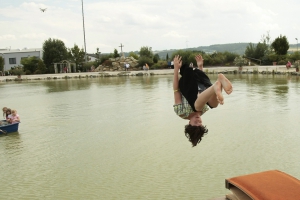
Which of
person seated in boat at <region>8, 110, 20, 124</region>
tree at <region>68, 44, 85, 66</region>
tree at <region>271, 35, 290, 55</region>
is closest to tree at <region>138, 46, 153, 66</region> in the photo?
tree at <region>68, 44, 85, 66</region>

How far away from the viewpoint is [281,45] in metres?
44.7

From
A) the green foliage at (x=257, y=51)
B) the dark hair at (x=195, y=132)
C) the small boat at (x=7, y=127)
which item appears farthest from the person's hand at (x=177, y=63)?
the green foliage at (x=257, y=51)

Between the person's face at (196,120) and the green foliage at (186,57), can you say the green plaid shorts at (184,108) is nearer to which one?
the person's face at (196,120)

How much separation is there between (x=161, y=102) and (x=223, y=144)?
940 cm

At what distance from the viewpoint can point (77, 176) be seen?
873cm

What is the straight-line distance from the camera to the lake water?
794 centimetres

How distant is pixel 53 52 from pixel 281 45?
37.7 metres

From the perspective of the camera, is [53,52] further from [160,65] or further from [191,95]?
[191,95]

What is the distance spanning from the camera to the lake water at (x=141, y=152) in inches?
313

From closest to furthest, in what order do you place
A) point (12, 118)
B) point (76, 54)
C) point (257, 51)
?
1. point (12, 118)
2. point (257, 51)
3. point (76, 54)

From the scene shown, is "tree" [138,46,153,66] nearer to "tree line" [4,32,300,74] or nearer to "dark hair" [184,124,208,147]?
"tree line" [4,32,300,74]

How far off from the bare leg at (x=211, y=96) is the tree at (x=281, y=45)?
43.8 metres

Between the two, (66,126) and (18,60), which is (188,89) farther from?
(18,60)

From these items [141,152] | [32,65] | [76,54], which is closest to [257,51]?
[76,54]
